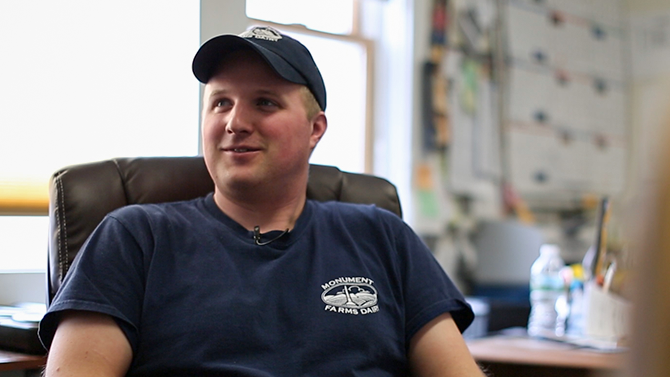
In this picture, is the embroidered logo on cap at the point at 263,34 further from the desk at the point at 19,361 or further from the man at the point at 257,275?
the desk at the point at 19,361

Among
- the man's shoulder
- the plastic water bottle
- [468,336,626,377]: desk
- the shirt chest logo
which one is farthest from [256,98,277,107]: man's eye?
the plastic water bottle

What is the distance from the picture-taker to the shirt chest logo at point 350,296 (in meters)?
1.38

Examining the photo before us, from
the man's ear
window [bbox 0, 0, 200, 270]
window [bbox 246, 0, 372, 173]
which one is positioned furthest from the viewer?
window [bbox 246, 0, 372, 173]

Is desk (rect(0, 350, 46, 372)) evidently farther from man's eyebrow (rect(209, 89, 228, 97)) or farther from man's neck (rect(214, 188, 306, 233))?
man's eyebrow (rect(209, 89, 228, 97))

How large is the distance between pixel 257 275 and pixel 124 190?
1.17 ft

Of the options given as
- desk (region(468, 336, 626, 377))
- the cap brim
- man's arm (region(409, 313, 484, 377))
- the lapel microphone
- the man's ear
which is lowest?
desk (region(468, 336, 626, 377))

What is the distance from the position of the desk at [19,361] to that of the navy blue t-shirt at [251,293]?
0.07 m

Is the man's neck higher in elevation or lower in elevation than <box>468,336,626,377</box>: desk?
higher

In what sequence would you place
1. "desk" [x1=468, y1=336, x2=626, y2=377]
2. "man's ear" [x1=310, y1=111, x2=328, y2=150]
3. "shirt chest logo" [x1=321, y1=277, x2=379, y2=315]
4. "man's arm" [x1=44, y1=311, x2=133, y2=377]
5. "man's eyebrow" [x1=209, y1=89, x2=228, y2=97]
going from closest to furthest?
"man's arm" [x1=44, y1=311, x2=133, y2=377] < "shirt chest logo" [x1=321, y1=277, x2=379, y2=315] < "man's eyebrow" [x1=209, y1=89, x2=228, y2=97] < "man's ear" [x1=310, y1=111, x2=328, y2=150] < "desk" [x1=468, y1=336, x2=626, y2=377]

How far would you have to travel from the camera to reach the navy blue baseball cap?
1442mm

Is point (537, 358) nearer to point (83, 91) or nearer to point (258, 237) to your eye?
point (258, 237)

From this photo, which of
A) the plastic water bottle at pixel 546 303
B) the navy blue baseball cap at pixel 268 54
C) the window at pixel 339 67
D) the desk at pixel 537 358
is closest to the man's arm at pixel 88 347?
the navy blue baseball cap at pixel 268 54

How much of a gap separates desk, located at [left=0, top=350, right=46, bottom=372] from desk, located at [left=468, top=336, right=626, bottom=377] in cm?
109

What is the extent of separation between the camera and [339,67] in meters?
3.16
